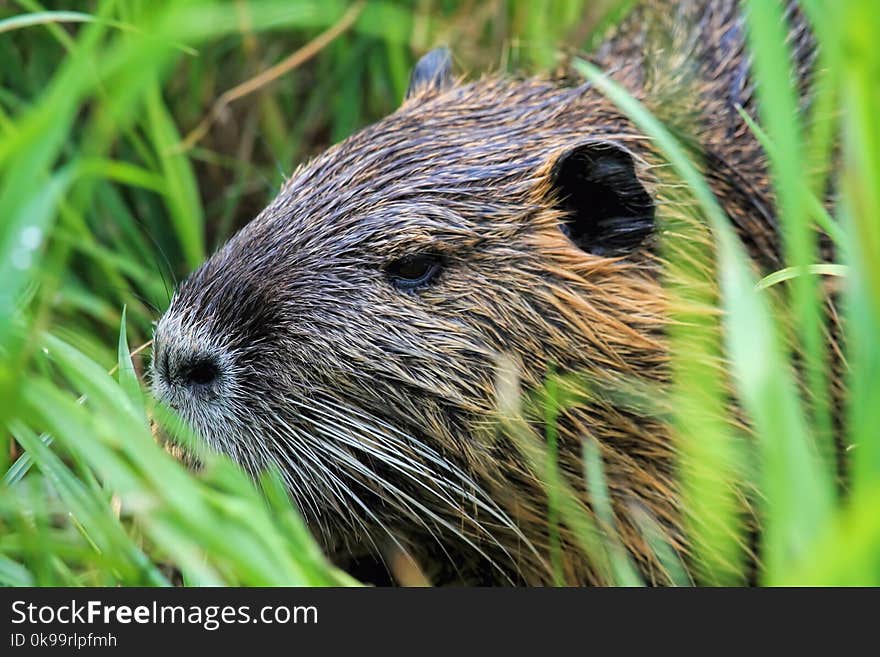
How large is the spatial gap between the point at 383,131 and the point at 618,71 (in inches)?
28.3

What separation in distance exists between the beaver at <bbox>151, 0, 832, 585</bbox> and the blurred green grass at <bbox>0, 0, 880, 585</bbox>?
0.09 metres

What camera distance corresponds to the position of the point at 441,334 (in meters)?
2.16

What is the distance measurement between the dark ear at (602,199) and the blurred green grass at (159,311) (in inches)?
8.0

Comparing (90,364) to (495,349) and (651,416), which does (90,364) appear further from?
(651,416)

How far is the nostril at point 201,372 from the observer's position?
2008 mm

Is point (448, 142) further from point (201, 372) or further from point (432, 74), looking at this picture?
point (201, 372)

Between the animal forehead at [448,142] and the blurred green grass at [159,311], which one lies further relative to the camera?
the animal forehead at [448,142]

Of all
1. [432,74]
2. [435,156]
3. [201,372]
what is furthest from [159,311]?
[432,74]

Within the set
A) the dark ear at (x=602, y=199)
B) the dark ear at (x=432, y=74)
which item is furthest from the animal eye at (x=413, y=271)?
the dark ear at (x=432, y=74)

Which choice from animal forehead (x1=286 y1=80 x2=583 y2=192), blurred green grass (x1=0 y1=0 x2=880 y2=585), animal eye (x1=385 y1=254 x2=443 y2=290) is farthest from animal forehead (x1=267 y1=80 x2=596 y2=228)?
blurred green grass (x1=0 y1=0 x2=880 y2=585)

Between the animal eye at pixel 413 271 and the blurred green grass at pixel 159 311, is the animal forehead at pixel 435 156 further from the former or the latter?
the blurred green grass at pixel 159 311

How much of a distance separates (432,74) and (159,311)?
0.84 metres

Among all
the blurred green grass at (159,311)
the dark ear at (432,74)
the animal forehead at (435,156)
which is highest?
the dark ear at (432,74)
